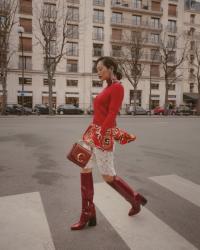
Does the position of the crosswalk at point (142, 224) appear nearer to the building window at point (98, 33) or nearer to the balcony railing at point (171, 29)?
the building window at point (98, 33)

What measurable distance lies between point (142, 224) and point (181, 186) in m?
1.56

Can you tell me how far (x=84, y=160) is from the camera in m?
2.84

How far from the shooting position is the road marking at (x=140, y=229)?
255cm

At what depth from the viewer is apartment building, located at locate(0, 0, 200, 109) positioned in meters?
39.6

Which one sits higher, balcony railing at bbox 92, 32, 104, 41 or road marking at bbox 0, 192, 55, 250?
balcony railing at bbox 92, 32, 104, 41

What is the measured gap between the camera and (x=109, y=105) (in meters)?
2.79

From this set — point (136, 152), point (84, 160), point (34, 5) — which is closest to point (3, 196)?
point (84, 160)

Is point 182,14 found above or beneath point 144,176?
above

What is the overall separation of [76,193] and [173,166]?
2605 millimetres

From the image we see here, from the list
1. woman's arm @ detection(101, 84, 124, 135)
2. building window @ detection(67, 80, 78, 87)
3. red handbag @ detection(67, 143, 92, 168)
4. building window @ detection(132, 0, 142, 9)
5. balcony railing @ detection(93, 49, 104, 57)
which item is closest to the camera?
woman's arm @ detection(101, 84, 124, 135)

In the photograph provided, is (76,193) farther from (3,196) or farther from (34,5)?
(34,5)

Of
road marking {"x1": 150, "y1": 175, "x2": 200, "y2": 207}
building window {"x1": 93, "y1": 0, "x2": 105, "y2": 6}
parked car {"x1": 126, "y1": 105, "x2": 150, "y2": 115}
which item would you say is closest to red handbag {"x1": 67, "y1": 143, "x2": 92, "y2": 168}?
road marking {"x1": 150, "y1": 175, "x2": 200, "y2": 207}

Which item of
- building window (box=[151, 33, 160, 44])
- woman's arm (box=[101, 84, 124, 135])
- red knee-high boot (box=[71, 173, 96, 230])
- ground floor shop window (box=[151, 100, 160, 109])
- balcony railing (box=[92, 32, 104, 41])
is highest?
building window (box=[151, 33, 160, 44])

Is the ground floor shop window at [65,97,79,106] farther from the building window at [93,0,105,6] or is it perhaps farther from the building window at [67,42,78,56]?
the building window at [93,0,105,6]
